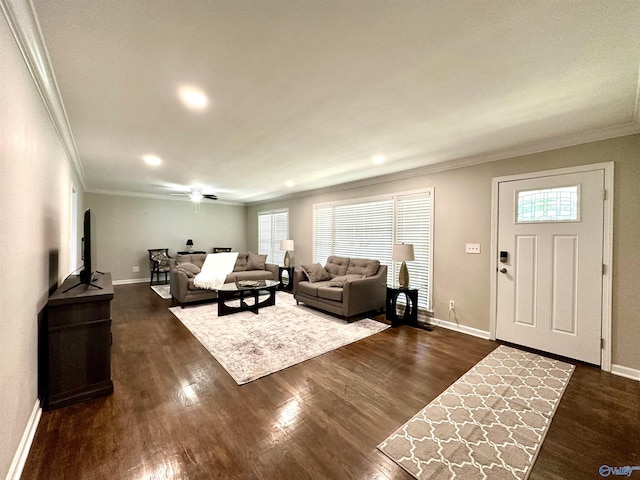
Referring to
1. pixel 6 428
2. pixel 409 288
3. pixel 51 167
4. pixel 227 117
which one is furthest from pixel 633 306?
pixel 51 167

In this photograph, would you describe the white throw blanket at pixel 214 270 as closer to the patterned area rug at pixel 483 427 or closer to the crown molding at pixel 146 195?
the crown molding at pixel 146 195

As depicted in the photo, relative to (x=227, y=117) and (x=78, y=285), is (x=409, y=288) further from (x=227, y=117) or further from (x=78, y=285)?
(x=78, y=285)

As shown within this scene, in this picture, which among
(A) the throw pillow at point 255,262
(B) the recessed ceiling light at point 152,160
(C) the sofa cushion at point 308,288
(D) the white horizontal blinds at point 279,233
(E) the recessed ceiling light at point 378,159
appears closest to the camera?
(E) the recessed ceiling light at point 378,159

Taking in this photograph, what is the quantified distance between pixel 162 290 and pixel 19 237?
5.26 metres

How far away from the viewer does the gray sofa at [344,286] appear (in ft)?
13.4

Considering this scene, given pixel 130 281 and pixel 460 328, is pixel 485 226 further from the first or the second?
pixel 130 281

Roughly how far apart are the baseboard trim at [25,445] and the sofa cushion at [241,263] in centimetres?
453

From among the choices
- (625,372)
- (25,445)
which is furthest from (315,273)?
(625,372)

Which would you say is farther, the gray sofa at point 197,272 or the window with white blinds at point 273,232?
the window with white blinds at point 273,232

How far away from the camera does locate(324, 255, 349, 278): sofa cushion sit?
16.8 ft

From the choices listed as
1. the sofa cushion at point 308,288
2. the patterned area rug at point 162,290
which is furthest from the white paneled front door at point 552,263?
the patterned area rug at point 162,290

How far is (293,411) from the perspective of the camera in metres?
1.99

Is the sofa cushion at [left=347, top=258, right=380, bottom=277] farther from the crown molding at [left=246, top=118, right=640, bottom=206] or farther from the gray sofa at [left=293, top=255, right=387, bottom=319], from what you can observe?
the crown molding at [left=246, top=118, right=640, bottom=206]

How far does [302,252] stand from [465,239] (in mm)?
3942
